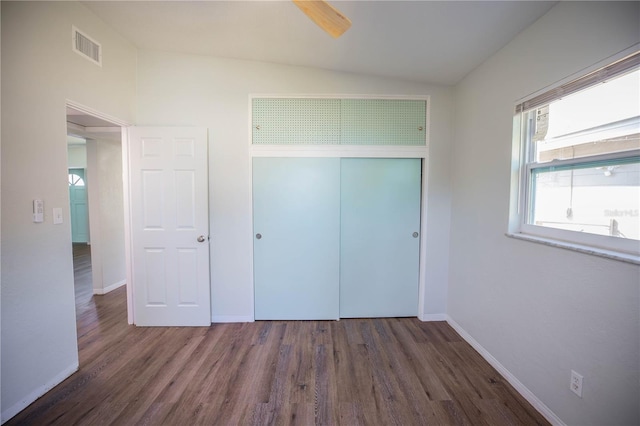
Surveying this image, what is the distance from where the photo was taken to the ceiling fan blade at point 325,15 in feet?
3.50

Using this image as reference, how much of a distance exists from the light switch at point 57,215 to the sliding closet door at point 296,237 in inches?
55.4

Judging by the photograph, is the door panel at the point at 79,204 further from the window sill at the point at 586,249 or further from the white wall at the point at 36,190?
the window sill at the point at 586,249

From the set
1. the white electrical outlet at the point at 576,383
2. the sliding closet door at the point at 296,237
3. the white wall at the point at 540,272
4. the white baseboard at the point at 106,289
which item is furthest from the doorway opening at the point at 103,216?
the white electrical outlet at the point at 576,383

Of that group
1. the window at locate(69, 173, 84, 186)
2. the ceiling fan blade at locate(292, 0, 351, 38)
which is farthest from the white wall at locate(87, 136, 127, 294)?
the window at locate(69, 173, 84, 186)

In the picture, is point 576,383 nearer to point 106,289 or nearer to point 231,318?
point 231,318

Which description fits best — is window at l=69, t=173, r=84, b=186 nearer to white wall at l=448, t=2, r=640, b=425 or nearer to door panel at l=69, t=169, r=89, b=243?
door panel at l=69, t=169, r=89, b=243

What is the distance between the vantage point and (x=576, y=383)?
124 centimetres

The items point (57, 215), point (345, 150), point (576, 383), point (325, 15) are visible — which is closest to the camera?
point (325, 15)

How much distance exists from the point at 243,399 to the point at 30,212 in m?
1.84

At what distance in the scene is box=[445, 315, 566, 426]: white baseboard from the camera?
54.3 inches

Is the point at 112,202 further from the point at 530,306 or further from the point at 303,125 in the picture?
the point at 530,306

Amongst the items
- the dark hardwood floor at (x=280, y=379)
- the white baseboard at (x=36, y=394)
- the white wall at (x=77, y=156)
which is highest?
the white wall at (x=77, y=156)

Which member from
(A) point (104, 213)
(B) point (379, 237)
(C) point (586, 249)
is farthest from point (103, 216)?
(C) point (586, 249)

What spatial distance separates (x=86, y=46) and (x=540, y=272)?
3702 millimetres
